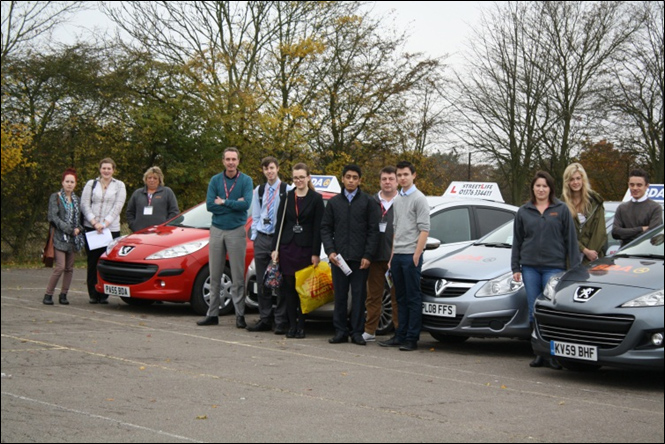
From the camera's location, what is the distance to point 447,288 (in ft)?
32.1

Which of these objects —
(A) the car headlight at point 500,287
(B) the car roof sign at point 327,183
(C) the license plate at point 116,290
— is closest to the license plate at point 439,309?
(A) the car headlight at point 500,287

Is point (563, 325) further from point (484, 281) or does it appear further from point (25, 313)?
point (25, 313)

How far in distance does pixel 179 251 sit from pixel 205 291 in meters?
0.65

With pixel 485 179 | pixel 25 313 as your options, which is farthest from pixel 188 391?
pixel 485 179

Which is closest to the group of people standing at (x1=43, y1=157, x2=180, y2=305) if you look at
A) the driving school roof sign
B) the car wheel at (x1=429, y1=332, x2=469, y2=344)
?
the driving school roof sign

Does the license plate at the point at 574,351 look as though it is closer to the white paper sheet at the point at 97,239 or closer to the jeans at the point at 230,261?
the jeans at the point at 230,261

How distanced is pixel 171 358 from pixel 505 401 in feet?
11.0

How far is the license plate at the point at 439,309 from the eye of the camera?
9589mm

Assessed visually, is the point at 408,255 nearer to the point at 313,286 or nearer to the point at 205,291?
the point at 313,286

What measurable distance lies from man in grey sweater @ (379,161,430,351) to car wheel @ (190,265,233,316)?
3.00 meters

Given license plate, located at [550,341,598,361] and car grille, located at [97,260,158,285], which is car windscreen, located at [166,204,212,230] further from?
license plate, located at [550,341,598,361]

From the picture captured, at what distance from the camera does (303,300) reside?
10.4m

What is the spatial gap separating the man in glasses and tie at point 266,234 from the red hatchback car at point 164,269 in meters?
1.39

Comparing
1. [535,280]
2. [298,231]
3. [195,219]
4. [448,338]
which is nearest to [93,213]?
[195,219]
